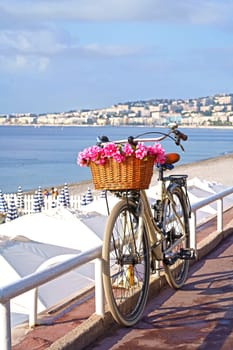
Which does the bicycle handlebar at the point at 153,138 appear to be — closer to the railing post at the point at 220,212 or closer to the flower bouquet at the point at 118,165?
the flower bouquet at the point at 118,165

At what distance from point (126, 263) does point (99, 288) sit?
13.3 inches

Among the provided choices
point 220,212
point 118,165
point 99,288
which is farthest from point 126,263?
point 220,212

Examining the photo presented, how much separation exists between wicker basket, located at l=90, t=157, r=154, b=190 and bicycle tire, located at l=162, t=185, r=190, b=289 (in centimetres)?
106

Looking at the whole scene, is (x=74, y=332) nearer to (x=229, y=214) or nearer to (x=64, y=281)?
(x=64, y=281)

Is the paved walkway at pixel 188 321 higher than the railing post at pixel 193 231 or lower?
lower

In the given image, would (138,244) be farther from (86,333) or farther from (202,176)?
(202,176)

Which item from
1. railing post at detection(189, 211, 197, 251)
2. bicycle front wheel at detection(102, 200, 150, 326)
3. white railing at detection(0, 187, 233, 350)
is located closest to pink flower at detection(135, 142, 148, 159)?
bicycle front wheel at detection(102, 200, 150, 326)

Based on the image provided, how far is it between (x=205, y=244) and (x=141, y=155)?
11.4ft

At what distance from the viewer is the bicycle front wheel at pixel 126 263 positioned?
16.4ft

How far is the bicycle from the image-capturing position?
201 inches

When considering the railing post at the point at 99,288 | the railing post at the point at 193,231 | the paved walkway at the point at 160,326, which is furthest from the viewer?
the railing post at the point at 193,231

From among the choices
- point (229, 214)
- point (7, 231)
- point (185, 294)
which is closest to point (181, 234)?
point (185, 294)

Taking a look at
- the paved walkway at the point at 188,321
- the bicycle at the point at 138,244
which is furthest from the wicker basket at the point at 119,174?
the paved walkway at the point at 188,321

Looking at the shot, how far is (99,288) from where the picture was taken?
5047 millimetres
